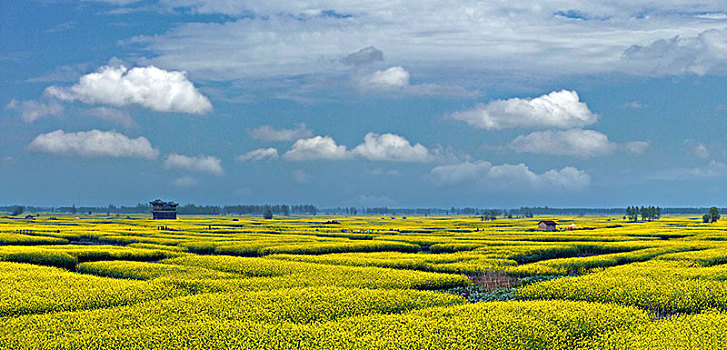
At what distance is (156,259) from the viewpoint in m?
55.3

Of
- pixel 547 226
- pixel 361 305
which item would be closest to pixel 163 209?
pixel 547 226

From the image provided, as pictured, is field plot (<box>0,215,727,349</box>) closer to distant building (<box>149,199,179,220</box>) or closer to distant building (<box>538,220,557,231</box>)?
distant building (<box>538,220,557,231</box>)

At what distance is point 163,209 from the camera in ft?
557

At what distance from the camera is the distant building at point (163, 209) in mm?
167887

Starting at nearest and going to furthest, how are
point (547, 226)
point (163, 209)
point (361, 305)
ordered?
point (361, 305) < point (547, 226) < point (163, 209)

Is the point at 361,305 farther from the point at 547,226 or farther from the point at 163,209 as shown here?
the point at 163,209

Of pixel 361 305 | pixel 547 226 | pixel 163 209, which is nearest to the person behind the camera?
pixel 361 305

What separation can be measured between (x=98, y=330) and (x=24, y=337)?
2.28 meters

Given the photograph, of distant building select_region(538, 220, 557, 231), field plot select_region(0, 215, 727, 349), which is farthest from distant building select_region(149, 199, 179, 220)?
field plot select_region(0, 215, 727, 349)

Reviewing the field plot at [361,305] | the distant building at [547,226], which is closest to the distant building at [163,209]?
A: the distant building at [547,226]

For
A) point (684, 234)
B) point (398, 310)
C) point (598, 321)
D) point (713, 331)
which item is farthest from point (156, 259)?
point (684, 234)

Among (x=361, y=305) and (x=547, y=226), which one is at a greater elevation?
(x=547, y=226)

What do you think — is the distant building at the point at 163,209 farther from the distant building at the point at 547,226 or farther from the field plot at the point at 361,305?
the field plot at the point at 361,305

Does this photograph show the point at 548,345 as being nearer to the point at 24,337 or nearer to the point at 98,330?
the point at 98,330
